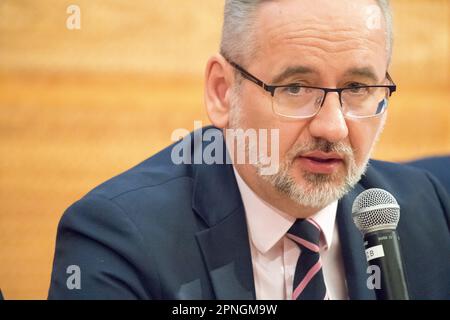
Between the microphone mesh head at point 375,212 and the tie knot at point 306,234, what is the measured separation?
20 centimetres

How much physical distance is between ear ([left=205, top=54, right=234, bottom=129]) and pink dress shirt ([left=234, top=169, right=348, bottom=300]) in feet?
0.47

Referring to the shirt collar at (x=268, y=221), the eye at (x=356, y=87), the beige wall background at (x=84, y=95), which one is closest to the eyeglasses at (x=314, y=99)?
the eye at (x=356, y=87)

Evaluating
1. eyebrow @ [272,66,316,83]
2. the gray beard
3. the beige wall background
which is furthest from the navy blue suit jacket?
the beige wall background

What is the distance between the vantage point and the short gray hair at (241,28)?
1362mm

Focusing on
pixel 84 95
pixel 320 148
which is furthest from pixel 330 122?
pixel 84 95

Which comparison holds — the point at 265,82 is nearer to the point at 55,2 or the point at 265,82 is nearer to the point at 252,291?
the point at 252,291

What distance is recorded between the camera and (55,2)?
224 centimetres

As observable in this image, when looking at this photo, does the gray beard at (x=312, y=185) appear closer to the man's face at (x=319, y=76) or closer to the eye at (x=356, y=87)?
the man's face at (x=319, y=76)

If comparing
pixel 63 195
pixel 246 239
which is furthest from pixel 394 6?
pixel 246 239

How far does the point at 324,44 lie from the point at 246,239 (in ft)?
1.16

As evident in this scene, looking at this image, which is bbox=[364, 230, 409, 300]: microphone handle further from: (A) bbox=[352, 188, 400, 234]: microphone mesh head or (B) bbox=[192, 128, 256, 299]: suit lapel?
(B) bbox=[192, 128, 256, 299]: suit lapel

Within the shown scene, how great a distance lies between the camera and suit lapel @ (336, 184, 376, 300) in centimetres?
136

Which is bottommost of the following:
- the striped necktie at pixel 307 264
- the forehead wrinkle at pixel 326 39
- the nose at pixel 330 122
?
the striped necktie at pixel 307 264

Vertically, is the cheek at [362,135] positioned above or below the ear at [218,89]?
below
